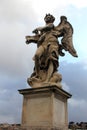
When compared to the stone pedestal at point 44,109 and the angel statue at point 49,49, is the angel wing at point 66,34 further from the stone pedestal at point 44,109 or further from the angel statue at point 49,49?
the stone pedestal at point 44,109

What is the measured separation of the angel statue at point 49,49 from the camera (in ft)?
36.1

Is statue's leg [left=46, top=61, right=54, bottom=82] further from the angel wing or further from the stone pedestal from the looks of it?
the angel wing

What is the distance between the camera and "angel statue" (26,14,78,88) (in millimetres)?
11000

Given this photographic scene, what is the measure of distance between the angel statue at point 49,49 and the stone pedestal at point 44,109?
381 millimetres

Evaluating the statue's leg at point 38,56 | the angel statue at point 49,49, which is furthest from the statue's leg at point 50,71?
the statue's leg at point 38,56

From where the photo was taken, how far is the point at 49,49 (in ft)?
36.9

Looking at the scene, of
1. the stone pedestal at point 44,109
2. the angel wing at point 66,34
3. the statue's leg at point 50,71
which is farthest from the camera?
the angel wing at point 66,34

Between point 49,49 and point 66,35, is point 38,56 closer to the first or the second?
point 49,49

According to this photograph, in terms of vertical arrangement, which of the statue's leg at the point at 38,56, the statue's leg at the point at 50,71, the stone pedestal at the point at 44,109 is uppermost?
the statue's leg at the point at 38,56

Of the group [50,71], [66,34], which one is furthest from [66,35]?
[50,71]

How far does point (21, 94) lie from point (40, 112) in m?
1.11

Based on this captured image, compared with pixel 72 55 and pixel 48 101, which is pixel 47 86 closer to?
pixel 48 101

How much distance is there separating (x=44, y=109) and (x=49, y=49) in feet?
7.79

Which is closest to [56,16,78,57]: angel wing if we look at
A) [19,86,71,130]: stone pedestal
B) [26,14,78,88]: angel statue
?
[26,14,78,88]: angel statue
